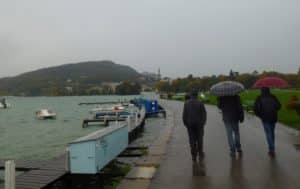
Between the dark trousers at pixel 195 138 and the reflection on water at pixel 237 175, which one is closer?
the reflection on water at pixel 237 175

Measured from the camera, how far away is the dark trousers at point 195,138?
10695 mm

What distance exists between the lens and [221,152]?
40.5ft

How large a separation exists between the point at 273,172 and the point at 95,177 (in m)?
5.10

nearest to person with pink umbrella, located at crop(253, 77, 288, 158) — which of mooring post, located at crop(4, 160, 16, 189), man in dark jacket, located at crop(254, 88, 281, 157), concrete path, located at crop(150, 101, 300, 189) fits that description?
man in dark jacket, located at crop(254, 88, 281, 157)

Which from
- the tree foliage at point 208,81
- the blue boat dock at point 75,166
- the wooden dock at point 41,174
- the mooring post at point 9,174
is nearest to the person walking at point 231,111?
the blue boat dock at point 75,166

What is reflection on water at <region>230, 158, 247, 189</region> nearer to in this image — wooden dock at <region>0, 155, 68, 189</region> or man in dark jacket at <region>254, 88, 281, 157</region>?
man in dark jacket at <region>254, 88, 281, 157</region>

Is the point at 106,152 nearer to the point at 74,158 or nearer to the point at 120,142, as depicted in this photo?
the point at 74,158

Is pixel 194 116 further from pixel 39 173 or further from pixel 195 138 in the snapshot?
pixel 39 173

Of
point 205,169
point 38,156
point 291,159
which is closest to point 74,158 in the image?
point 205,169

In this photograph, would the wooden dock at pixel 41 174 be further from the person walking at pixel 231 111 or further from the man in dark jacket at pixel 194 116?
the person walking at pixel 231 111

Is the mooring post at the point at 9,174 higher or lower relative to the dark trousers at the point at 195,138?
lower

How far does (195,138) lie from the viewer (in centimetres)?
1088

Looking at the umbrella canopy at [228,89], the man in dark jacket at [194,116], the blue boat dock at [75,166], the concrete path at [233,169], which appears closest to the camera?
the concrete path at [233,169]

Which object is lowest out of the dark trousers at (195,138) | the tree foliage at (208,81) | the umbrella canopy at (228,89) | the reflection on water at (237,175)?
the reflection on water at (237,175)
